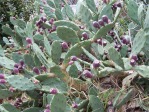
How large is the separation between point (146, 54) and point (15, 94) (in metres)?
0.79

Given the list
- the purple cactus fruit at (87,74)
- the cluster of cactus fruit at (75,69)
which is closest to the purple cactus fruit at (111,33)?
the cluster of cactus fruit at (75,69)

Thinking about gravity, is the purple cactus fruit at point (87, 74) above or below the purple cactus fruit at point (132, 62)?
Answer: above

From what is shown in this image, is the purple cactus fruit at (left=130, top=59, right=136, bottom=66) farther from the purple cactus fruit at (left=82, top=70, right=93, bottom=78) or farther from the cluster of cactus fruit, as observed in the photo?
the purple cactus fruit at (left=82, top=70, right=93, bottom=78)

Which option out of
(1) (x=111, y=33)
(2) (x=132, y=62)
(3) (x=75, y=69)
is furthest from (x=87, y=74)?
(1) (x=111, y=33)

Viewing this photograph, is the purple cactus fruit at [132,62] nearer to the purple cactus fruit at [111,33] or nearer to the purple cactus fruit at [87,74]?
the purple cactus fruit at [87,74]

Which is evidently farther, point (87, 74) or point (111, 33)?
point (111, 33)

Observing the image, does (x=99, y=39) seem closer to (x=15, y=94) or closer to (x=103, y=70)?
(x=103, y=70)

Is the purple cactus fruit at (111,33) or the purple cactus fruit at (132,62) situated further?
the purple cactus fruit at (111,33)

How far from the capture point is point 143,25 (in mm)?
1803

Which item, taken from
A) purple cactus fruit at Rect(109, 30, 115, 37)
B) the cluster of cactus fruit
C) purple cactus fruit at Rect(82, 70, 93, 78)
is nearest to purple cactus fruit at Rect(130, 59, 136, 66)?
the cluster of cactus fruit

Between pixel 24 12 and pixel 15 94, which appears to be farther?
pixel 24 12

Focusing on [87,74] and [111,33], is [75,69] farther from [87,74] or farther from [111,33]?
[111,33]

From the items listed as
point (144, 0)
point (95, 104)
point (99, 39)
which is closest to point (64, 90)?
point (95, 104)

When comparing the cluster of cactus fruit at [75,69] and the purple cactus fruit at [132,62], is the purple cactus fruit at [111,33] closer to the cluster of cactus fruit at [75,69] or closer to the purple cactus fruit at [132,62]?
the cluster of cactus fruit at [75,69]
